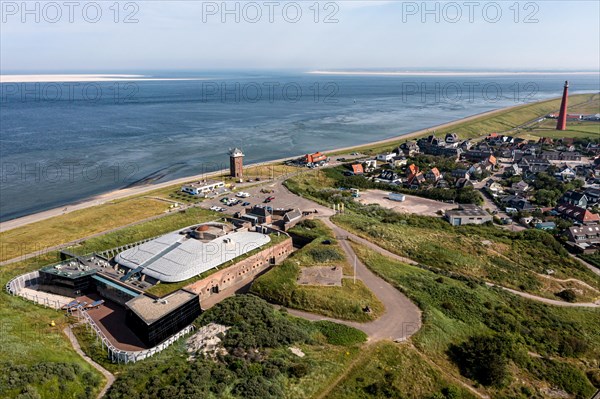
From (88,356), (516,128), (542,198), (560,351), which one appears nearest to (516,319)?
(560,351)

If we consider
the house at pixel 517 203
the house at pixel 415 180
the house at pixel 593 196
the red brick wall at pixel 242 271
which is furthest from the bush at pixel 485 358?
the house at pixel 593 196

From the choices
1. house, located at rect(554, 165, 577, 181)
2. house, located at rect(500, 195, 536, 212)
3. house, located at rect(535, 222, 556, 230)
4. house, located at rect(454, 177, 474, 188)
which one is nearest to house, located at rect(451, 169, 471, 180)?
house, located at rect(454, 177, 474, 188)

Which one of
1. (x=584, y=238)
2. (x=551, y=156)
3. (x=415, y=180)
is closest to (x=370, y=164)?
(x=415, y=180)

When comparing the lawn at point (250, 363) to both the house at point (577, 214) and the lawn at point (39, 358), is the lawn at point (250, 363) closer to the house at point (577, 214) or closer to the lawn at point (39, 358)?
the lawn at point (39, 358)

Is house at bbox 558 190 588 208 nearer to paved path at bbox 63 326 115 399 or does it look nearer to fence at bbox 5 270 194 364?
fence at bbox 5 270 194 364

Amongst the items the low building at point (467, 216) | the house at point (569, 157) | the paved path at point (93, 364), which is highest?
the house at point (569, 157)

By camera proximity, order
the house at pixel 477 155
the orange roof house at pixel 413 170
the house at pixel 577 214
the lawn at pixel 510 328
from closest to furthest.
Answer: the lawn at pixel 510 328
the house at pixel 577 214
the orange roof house at pixel 413 170
the house at pixel 477 155
